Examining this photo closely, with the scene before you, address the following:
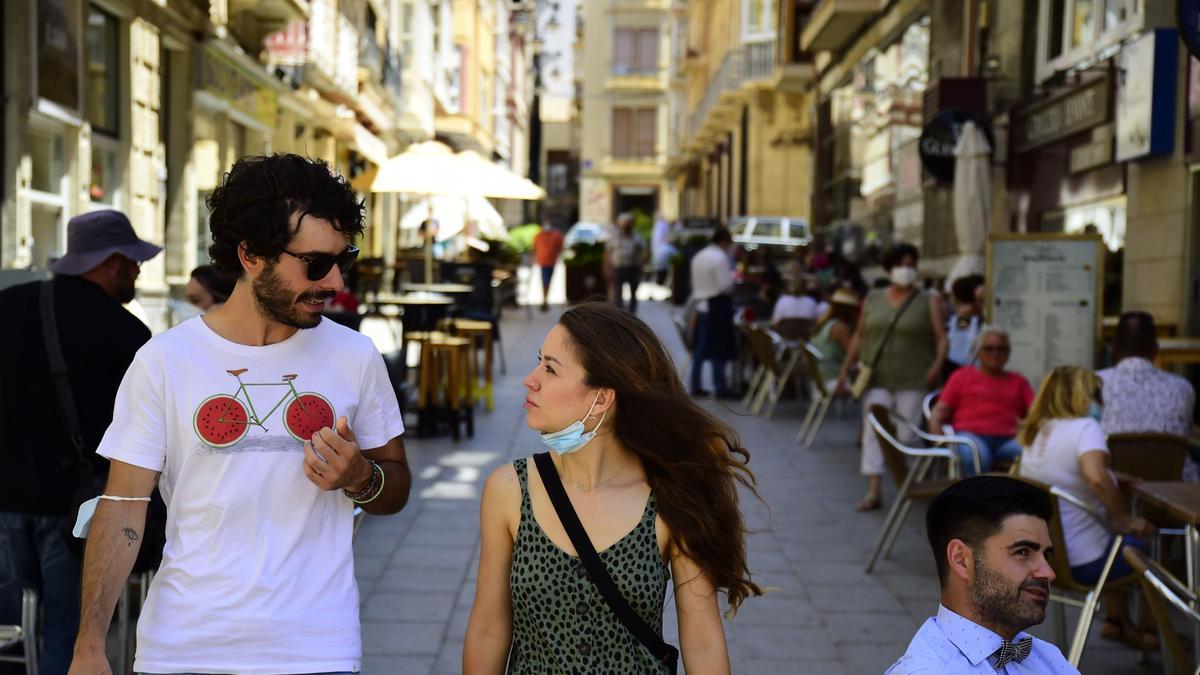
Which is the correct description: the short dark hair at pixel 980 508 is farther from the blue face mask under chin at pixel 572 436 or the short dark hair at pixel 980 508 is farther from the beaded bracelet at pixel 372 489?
the beaded bracelet at pixel 372 489

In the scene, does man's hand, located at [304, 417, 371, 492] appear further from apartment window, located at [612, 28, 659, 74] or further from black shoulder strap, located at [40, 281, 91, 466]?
apartment window, located at [612, 28, 659, 74]

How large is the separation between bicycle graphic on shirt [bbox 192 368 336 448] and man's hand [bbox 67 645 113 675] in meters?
0.43

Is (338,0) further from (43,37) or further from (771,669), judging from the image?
(771,669)

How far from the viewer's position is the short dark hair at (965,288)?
10914mm

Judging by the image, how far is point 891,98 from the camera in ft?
65.7

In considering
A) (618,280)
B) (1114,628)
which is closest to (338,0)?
(618,280)

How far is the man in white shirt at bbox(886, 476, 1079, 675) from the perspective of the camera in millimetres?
2781

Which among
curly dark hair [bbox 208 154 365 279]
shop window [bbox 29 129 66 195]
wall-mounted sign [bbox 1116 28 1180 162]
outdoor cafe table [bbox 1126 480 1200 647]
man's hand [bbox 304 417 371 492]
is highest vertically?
wall-mounted sign [bbox 1116 28 1180 162]

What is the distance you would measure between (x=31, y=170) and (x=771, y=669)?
335 inches

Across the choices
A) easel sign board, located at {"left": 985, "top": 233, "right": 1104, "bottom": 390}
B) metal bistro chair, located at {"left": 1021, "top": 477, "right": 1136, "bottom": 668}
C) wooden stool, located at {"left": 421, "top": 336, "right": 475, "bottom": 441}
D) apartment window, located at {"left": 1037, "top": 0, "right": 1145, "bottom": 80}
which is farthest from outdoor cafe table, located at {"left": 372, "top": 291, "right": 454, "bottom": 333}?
metal bistro chair, located at {"left": 1021, "top": 477, "right": 1136, "bottom": 668}

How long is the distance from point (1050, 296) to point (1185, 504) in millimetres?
4661

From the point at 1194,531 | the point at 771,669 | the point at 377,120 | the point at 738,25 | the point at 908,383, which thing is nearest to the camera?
the point at 1194,531

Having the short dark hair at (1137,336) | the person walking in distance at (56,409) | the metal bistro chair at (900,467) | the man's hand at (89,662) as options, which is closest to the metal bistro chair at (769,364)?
the metal bistro chair at (900,467)

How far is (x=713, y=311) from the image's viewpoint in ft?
46.4
